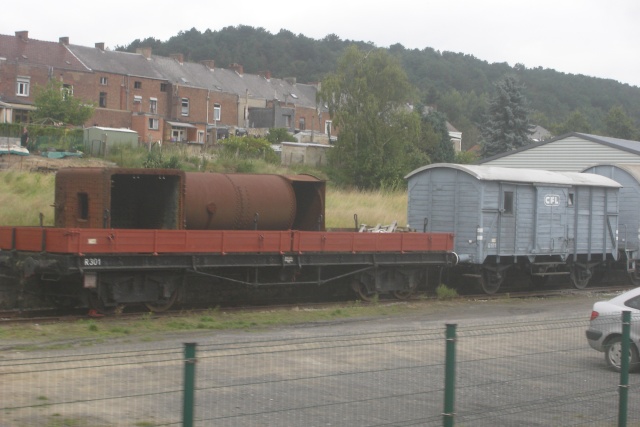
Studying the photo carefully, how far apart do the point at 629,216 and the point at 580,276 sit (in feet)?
11.0

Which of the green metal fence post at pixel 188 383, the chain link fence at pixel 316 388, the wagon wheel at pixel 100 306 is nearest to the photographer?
the green metal fence post at pixel 188 383

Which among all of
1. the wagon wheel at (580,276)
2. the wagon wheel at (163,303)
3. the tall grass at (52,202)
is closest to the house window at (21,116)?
the tall grass at (52,202)

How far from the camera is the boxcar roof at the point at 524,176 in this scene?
22.4 m

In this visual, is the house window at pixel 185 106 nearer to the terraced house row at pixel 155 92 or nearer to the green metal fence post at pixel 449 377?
the terraced house row at pixel 155 92

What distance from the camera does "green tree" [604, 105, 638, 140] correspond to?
96.2m

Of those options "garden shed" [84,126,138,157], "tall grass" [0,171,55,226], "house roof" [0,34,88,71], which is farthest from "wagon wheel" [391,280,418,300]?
"house roof" [0,34,88,71]

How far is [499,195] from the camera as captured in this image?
2259 centimetres

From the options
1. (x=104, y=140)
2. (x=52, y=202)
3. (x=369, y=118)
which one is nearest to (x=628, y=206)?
(x=52, y=202)

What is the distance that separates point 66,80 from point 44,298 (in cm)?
5278

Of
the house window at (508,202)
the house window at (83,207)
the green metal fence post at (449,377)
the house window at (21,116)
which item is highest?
the house window at (21,116)

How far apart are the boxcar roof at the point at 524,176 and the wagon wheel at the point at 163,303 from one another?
843 centimetres

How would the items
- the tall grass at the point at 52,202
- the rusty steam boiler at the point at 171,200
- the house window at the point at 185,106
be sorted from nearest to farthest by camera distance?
1. the rusty steam boiler at the point at 171,200
2. the tall grass at the point at 52,202
3. the house window at the point at 185,106

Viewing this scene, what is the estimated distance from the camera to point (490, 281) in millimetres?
23328

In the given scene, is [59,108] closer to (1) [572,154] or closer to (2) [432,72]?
(1) [572,154]
